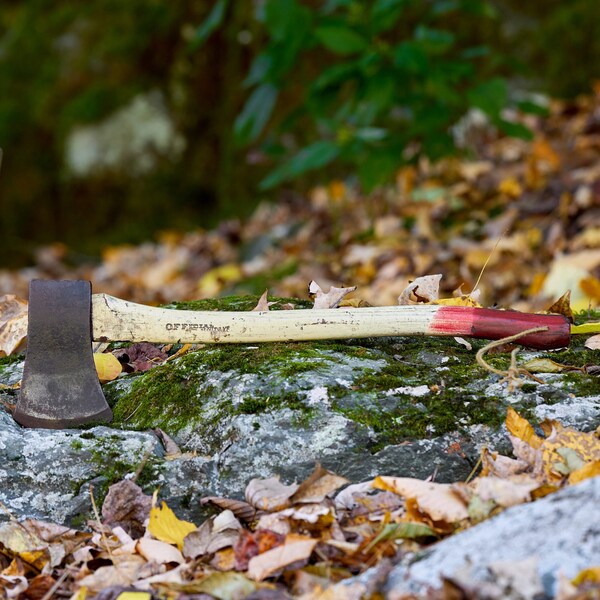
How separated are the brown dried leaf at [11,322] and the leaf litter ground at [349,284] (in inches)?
0.8

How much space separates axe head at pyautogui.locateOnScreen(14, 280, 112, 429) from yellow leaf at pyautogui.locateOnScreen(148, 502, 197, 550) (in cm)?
46

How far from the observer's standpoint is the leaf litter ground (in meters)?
1.58

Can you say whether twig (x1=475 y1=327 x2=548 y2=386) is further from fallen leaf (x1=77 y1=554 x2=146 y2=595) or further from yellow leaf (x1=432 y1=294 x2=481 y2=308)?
fallen leaf (x1=77 y1=554 x2=146 y2=595)

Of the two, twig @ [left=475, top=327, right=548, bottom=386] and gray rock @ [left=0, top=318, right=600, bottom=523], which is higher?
twig @ [left=475, top=327, right=548, bottom=386]

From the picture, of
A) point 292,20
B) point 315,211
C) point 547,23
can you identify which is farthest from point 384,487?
point 547,23

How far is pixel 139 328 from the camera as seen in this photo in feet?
7.09

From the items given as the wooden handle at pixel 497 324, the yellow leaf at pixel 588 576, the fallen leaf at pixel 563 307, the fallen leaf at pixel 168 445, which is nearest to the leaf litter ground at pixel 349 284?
the yellow leaf at pixel 588 576

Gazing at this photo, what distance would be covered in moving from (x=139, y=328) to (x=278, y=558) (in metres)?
0.86

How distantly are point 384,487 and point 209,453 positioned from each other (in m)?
0.48

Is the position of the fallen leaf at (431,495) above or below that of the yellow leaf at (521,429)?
below

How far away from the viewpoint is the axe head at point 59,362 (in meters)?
2.05

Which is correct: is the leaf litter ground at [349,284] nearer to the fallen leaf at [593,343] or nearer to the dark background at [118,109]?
the dark background at [118,109]

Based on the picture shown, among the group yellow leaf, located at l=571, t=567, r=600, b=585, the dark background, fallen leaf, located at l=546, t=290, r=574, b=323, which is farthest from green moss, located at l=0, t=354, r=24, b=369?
the dark background

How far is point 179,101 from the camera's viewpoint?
7238mm
